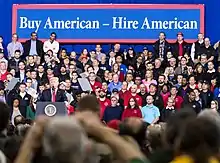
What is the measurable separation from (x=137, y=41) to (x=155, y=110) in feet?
20.2

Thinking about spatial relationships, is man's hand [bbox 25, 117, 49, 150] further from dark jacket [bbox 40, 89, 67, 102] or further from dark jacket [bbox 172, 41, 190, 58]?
dark jacket [bbox 172, 41, 190, 58]

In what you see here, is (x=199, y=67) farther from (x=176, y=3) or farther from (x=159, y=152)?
(x=159, y=152)

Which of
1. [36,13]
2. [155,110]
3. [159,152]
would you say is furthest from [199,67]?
[159,152]

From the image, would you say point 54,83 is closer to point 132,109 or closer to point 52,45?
point 132,109

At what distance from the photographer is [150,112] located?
18.0 meters

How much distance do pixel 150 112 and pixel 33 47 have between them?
5.36 metres

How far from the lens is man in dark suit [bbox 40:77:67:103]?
61.3ft

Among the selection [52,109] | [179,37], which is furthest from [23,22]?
[52,109]

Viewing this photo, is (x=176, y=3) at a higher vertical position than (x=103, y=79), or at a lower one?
higher

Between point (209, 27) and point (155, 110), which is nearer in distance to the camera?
point (155, 110)

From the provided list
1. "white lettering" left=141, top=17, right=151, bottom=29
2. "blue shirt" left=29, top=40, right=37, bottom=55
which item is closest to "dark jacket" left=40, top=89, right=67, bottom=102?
"blue shirt" left=29, top=40, right=37, bottom=55

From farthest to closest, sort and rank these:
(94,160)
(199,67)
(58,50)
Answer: (58,50) → (199,67) → (94,160)

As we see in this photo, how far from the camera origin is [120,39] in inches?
941

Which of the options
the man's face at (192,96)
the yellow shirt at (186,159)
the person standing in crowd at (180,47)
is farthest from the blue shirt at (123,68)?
the yellow shirt at (186,159)
